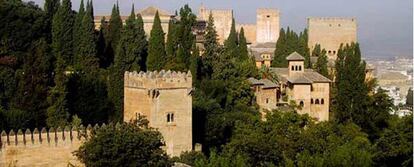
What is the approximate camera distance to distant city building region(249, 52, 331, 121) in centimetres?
3988

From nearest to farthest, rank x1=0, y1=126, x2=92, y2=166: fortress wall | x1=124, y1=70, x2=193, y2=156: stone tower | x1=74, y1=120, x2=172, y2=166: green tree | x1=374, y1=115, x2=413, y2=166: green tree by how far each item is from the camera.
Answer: x1=0, y1=126, x2=92, y2=166: fortress wall < x1=74, y1=120, x2=172, y2=166: green tree < x1=374, y1=115, x2=413, y2=166: green tree < x1=124, y1=70, x2=193, y2=156: stone tower

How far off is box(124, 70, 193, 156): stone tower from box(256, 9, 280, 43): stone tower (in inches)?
1503

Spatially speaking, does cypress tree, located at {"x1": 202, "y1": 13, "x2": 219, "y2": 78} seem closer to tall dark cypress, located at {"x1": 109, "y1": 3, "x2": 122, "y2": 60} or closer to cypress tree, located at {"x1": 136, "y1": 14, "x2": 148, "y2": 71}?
cypress tree, located at {"x1": 136, "y1": 14, "x2": 148, "y2": 71}

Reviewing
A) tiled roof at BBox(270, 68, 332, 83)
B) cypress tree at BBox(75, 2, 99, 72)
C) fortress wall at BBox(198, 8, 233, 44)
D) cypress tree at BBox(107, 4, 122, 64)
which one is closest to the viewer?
cypress tree at BBox(75, 2, 99, 72)

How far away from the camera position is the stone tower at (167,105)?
87.5 ft

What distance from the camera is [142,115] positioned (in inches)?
1061

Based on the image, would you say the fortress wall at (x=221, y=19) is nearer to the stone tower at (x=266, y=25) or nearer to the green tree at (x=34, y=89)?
the stone tower at (x=266, y=25)

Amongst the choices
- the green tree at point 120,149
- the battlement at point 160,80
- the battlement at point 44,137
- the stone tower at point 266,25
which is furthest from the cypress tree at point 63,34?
the stone tower at point 266,25

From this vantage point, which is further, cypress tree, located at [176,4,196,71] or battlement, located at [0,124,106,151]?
cypress tree, located at [176,4,196,71]

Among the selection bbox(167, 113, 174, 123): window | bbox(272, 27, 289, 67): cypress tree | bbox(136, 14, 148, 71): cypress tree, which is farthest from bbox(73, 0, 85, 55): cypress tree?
bbox(272, 27, 289, 67): cypress tree

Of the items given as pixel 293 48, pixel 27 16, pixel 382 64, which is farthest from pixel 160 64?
pixel 382 64

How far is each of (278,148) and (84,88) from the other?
927 centimetres

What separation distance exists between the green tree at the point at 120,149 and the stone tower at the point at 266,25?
42.4 metres

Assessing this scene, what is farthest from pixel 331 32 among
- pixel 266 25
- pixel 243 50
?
pixel 243 50
